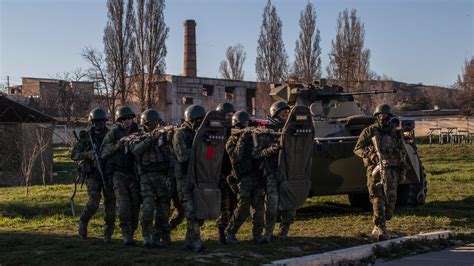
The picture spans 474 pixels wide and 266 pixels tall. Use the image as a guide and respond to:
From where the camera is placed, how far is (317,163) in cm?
1198

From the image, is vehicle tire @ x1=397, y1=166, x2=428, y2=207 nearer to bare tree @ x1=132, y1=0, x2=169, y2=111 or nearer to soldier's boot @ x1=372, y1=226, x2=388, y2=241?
soldier's boot @ x1=372, y1=226, x2=388, y2=241

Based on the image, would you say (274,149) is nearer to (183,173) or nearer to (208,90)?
(183,173)

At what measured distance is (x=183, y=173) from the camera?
8.07 m

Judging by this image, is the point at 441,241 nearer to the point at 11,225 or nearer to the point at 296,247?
the point at 296,247

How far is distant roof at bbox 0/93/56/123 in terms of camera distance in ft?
77.7

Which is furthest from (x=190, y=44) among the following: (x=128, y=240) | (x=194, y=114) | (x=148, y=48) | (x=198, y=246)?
(x=198, y=246)

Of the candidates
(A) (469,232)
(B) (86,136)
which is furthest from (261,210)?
(A) (469,232)

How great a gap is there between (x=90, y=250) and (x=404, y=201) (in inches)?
283

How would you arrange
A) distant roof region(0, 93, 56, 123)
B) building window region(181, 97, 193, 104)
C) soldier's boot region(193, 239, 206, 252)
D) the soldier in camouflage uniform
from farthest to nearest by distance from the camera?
building window region(181, 97, 193, 104) < distant roof region(0, 93, 56, 123) < the soldier in camouflage uniform < soldier's boot region(193, 239, 206, 252)

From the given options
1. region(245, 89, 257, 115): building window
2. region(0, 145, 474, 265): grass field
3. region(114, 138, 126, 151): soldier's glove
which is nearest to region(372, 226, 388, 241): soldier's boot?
region(0, 145, 474, 265): grass field

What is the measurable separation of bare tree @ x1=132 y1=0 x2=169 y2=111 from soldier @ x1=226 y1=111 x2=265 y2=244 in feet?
93.8

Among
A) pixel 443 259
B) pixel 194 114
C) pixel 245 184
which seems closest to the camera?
pixel 194 114

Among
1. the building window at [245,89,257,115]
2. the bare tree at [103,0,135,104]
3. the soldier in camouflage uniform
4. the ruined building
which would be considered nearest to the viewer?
the soldier in camouflage uniform

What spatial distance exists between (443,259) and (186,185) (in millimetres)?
3360
